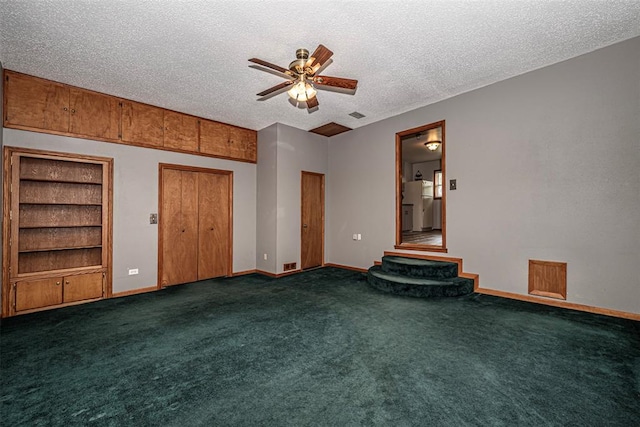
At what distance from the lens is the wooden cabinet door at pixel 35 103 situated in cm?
355

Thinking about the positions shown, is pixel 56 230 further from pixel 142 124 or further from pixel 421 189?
pixel 421 189

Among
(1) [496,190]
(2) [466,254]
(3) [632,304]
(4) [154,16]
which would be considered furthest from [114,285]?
(3) [632,304]

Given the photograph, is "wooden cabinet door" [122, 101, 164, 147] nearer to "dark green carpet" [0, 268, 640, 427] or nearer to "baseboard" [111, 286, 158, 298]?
"baseboard" [111, 286, 158, 298]

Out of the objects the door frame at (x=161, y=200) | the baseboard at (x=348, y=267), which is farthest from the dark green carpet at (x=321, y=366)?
the baseboard at (x=348, y=267)

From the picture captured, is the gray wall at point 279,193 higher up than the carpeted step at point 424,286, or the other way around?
the gray wall at point 279,193

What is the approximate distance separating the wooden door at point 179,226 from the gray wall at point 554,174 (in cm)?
443

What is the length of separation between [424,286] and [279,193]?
10.6 feet

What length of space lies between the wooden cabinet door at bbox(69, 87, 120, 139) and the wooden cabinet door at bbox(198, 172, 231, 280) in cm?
153

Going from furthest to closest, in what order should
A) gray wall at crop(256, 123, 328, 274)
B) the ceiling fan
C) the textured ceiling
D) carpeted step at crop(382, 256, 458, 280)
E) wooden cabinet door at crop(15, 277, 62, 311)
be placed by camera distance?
gray wall at crop(256, 123, 328, 274), carpeted step at crop(382, 256, 458, 280), wooden cabinet door at crop(15, 277, 62, 311), the ceiling fan, the textured ceiling

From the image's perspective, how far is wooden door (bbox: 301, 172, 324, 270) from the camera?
6160mm

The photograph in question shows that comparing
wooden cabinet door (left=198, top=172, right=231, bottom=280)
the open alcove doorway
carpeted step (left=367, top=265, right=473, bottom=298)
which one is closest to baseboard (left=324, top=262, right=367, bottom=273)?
carpeted step (left=367, top=265, right=473, bottom=298)

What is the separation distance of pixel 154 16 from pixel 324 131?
13.2 ft

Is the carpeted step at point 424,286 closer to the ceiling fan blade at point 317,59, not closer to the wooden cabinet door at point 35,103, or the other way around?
the ceiling fan blade at point 317,59

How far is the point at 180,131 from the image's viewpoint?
16.3 feet
